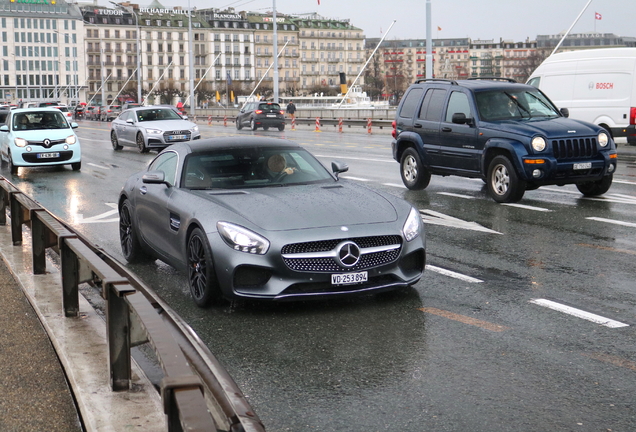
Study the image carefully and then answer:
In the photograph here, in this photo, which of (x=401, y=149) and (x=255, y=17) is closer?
(x=401, y=149)

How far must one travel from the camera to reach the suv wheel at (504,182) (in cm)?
1330

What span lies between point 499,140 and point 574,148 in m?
1.09

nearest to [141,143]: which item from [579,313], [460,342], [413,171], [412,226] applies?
Answer: [413,171]

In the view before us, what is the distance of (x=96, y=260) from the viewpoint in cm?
544

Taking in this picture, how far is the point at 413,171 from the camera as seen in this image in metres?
15.7

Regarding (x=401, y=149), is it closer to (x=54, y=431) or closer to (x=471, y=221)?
(x=471, y=221)

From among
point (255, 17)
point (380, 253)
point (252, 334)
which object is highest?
point (255, 17)

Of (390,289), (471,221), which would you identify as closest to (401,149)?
(471,221)

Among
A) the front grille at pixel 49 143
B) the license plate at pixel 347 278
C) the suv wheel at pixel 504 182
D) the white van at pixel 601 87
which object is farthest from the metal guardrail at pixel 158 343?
the white van at pixel 601 87

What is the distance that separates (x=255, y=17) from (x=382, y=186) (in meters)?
178

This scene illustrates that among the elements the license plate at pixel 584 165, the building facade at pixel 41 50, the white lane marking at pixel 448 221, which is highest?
the building facade at pixel 41 50

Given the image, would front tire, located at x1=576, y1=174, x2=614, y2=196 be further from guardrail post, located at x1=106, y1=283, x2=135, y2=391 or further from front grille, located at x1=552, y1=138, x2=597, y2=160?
guardrail post, located at x1=106, y1=283, x2=135, y2=391

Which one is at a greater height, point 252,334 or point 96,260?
point 96,260

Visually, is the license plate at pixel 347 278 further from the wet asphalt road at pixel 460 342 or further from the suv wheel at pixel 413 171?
the suv wheel at pixel 413 171
